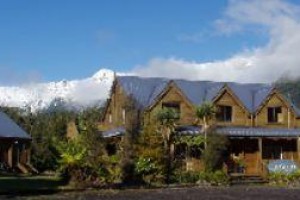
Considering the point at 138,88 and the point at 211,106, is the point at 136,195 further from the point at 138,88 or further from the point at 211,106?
the point at 138,88

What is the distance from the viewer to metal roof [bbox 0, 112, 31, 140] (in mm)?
53219

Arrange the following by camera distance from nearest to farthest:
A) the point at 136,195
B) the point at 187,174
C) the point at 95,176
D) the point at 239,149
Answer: the point at 136,195 < the point at 95,176 < the point at 187,174 < the point at 239,149

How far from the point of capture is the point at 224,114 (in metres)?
59.6

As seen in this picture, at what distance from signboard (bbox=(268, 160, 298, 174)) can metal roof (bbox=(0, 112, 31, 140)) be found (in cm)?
2068

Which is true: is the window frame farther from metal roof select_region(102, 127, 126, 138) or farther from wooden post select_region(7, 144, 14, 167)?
wooden post select_region(7, 144, 14, 167)

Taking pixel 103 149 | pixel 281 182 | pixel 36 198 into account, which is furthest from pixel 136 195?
pixel 281 182

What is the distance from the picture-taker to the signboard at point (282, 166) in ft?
163

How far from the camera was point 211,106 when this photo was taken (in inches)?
2066

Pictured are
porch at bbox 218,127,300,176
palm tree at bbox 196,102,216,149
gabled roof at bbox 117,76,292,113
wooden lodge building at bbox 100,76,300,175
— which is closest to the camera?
palm tree at bbox 196,102,216,149

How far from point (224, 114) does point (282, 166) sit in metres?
9.85

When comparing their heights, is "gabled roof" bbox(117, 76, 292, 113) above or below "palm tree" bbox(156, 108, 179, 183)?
above

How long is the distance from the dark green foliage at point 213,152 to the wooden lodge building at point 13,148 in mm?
15859

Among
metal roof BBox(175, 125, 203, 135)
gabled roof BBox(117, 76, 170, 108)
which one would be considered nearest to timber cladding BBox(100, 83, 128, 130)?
gabled roof BBox(117, 76, 170, 108)

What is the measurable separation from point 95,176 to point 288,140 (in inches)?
1047
